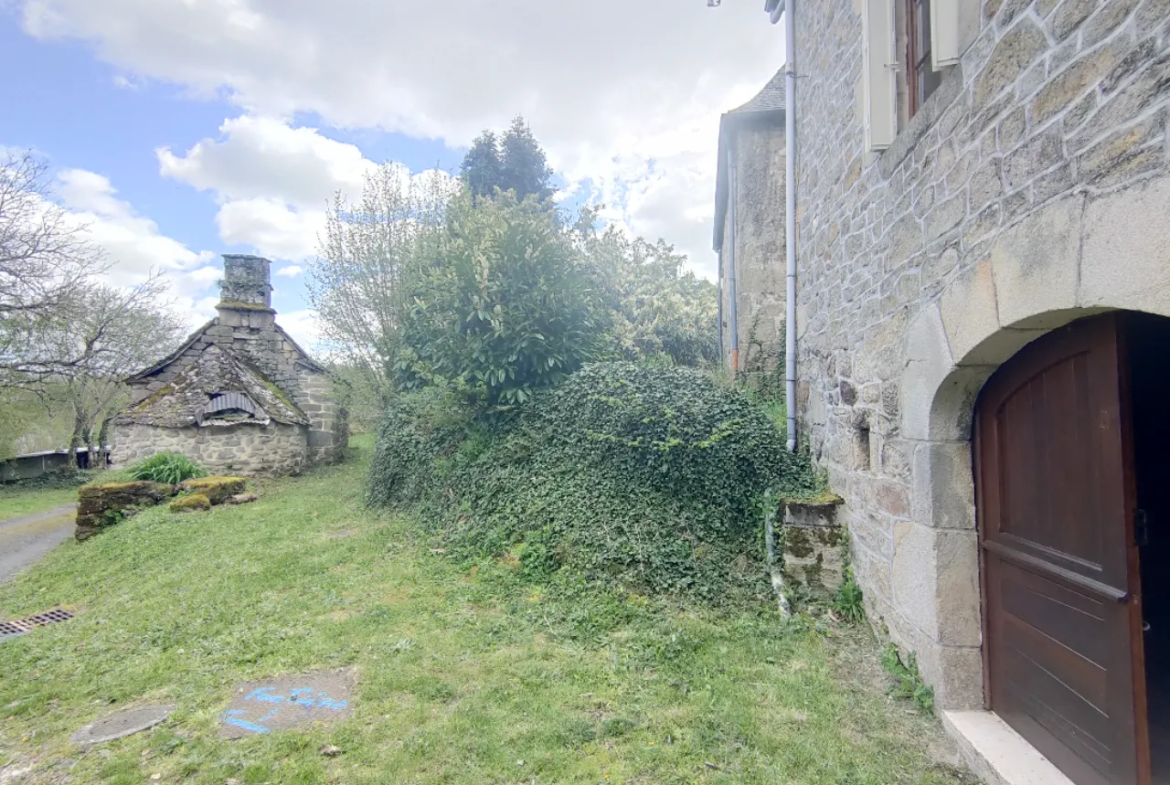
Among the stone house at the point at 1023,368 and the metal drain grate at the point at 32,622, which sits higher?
the stone house at the point at 1023,368

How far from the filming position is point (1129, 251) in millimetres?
1724

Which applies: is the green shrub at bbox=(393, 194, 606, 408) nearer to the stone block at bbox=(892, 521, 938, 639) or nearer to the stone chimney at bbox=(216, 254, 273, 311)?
the stone block at bbox=(892, 521, 938, 639)

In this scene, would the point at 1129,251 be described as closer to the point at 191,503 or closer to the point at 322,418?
the point at 191,503

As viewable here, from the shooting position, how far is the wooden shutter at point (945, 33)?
8.80 feet

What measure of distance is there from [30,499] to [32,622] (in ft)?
39.9

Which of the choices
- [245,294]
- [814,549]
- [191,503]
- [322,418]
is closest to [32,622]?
[191,503]

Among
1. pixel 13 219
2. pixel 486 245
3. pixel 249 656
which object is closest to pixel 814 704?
pixel 249 656

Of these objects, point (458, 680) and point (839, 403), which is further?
point (839, 403)

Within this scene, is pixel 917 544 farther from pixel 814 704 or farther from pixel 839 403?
pixel 839 403

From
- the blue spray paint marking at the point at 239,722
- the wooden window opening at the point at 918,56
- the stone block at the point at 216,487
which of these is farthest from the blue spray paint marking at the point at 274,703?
the stone block at the point at 216,487

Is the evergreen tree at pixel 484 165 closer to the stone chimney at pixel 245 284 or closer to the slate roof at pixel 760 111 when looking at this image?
the stone chimney at pixel 245 284

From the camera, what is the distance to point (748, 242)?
8.20 m

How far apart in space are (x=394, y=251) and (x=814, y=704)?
11.6 meters

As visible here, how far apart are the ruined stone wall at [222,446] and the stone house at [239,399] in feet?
0.07
